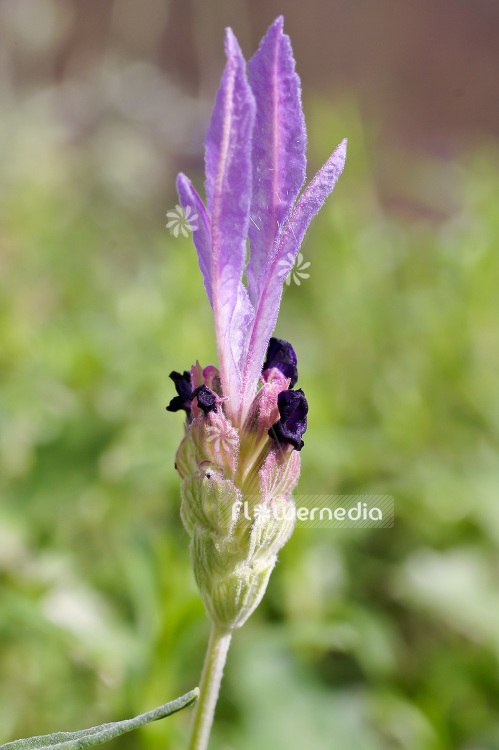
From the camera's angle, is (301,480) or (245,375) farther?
(301,480)

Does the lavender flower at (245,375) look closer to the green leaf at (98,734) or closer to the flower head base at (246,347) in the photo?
the flower head base at (246,347)

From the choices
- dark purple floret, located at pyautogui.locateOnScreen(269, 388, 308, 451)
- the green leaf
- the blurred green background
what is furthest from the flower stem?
the blurred green background

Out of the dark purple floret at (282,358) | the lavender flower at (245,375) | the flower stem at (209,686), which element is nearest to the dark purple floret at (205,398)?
the lavender flower at (245,375)

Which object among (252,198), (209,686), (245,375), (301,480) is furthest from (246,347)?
(301,480)

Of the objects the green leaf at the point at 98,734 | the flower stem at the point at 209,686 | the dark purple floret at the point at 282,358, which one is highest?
the dark purple floret at the point at 282,358

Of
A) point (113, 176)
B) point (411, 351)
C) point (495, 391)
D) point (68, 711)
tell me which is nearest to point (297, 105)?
point (68, 711)

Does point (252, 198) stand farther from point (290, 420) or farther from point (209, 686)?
point (209, 686)
